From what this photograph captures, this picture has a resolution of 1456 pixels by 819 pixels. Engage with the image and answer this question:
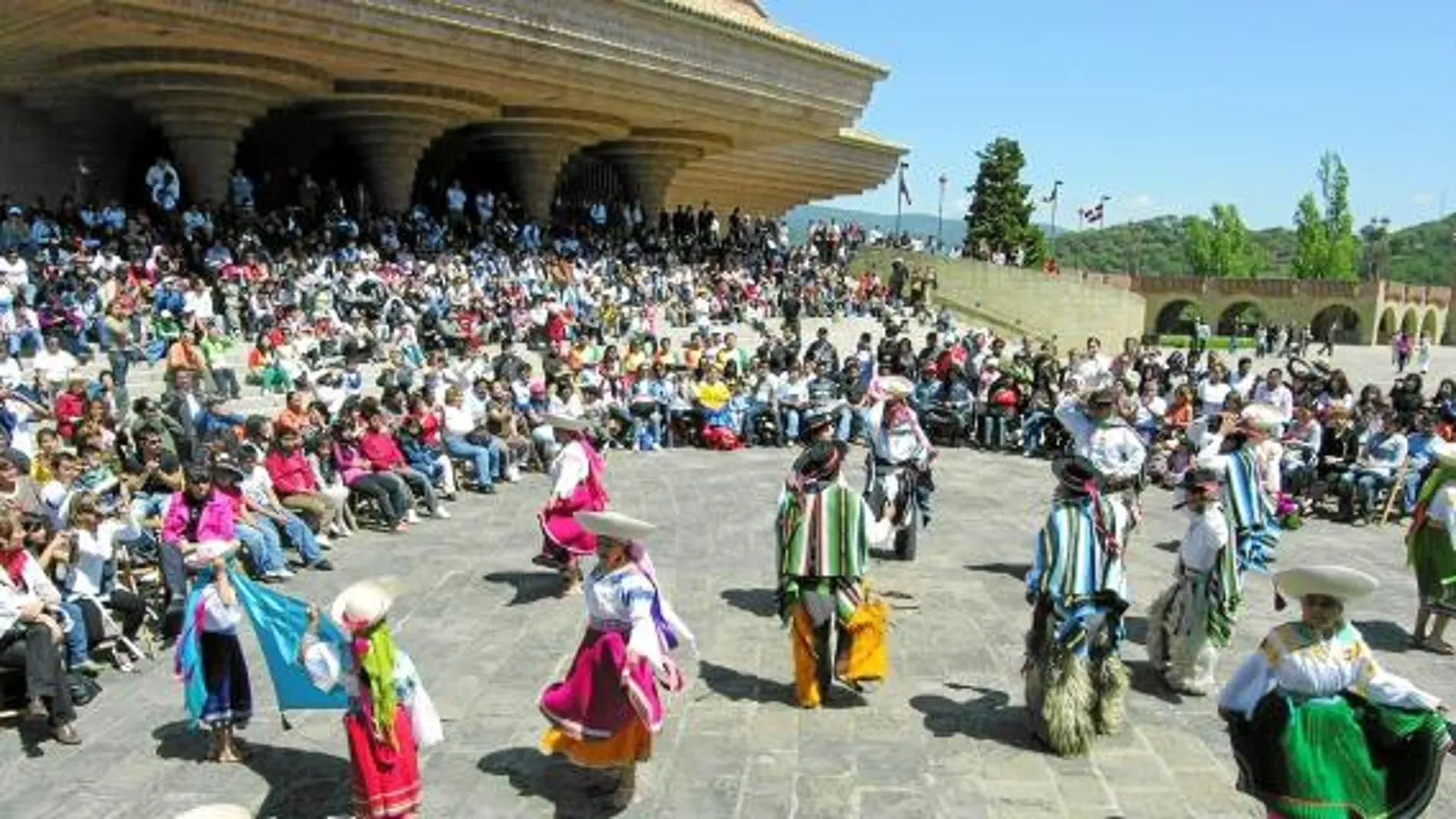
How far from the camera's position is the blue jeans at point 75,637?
6.98 meters

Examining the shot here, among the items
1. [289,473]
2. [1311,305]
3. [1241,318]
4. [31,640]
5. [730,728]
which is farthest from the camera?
[1241,318]

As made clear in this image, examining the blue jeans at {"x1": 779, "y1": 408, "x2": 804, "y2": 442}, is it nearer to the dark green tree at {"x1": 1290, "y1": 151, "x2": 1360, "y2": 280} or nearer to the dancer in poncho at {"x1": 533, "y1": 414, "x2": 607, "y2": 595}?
the dancer in poncho at {"x1": 533, "y1": 414, "x2": 607, "y2": 595}

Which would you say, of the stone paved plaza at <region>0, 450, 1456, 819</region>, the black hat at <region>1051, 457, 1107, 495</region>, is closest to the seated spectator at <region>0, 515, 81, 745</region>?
the stone paved plaza at <region>0, 450, 1456, 819</region>

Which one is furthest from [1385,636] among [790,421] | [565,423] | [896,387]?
[790,421]

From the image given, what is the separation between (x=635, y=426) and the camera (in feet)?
52.9

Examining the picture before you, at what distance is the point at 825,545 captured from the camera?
6453 millimetres

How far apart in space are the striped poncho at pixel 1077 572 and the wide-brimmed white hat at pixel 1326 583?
4.53 ft

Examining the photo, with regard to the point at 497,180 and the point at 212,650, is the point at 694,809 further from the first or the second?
the point at 497,180

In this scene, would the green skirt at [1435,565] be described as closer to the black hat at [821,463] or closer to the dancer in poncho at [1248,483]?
the dancer in poncho at [1248,483]

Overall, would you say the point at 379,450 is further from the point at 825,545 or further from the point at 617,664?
the point at 617,664

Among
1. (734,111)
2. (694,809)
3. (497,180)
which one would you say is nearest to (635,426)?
(694,809)

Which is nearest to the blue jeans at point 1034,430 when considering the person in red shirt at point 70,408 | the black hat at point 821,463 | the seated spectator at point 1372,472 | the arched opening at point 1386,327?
the seated spectator at point 1372,472

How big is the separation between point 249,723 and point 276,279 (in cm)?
1325

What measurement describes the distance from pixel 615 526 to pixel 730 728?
5.88 ft
